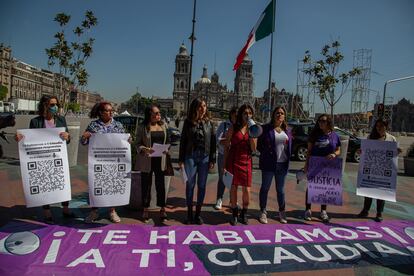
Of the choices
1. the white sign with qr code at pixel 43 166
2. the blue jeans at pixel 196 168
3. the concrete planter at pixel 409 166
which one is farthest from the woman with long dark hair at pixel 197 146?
the concrete planter at pixel 409 166

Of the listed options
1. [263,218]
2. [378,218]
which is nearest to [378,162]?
[378,218]

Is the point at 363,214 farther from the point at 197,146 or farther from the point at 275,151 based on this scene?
the point at 197,146

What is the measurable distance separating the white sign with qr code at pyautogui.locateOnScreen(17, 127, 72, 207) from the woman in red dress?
7.38 ft

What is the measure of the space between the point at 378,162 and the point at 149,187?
365 cm

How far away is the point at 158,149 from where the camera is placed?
470cm

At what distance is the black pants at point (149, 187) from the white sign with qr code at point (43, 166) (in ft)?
3.34

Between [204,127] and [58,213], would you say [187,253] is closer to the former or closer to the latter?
[204,127]

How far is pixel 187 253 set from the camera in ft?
12.2

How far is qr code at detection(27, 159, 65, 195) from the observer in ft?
14.2

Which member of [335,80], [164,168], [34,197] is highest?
[335,80]

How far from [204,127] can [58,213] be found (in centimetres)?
255

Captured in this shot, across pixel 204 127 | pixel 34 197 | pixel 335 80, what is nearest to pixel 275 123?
pixel 204 127

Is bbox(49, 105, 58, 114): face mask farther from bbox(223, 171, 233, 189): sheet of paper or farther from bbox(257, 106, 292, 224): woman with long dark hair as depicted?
bbox(257, 106, 292, 224): woman with long dark hair

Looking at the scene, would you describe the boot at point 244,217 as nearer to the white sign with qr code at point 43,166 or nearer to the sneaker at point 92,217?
the sneaker at point 92,217
